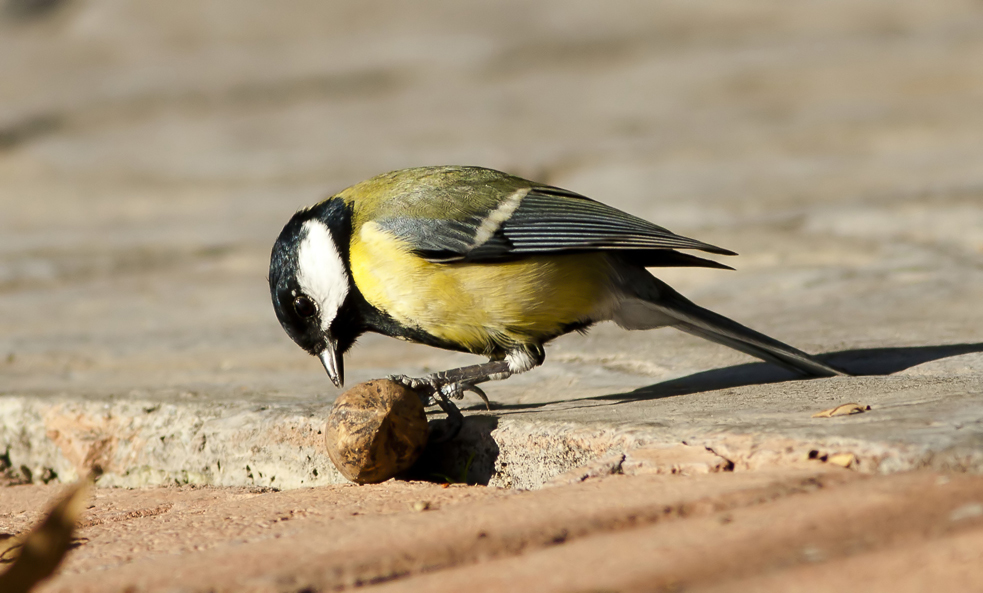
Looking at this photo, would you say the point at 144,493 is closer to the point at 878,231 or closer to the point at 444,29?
the point at 878,231

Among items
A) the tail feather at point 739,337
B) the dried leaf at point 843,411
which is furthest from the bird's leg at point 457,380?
the dried leaf at point 843,411

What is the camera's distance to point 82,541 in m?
2.25

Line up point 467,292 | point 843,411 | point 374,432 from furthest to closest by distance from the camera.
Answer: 1. point 467,292
2. point 374,432
3. point 843,411

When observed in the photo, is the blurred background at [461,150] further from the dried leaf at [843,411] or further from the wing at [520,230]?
the dried leaf at [843,411]

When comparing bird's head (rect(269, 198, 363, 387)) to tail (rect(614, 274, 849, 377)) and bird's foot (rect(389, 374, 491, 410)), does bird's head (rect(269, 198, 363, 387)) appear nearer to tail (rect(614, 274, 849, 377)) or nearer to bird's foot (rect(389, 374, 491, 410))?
bird's foot (rect(389, 374, 491, 410))

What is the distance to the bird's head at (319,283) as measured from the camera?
3.32 meters

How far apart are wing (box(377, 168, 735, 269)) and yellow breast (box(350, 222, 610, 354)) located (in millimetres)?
41

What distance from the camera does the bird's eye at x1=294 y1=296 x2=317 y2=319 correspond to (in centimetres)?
341

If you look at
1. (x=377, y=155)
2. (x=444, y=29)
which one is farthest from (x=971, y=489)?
(x=444, y=29)

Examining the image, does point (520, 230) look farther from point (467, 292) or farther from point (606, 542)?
point (606, 542)

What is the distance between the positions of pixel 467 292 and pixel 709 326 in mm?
876

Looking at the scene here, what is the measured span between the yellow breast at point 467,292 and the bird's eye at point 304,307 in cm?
24

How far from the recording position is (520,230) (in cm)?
331

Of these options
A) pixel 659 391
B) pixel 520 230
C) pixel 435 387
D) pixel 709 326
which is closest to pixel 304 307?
pixel 435 387
